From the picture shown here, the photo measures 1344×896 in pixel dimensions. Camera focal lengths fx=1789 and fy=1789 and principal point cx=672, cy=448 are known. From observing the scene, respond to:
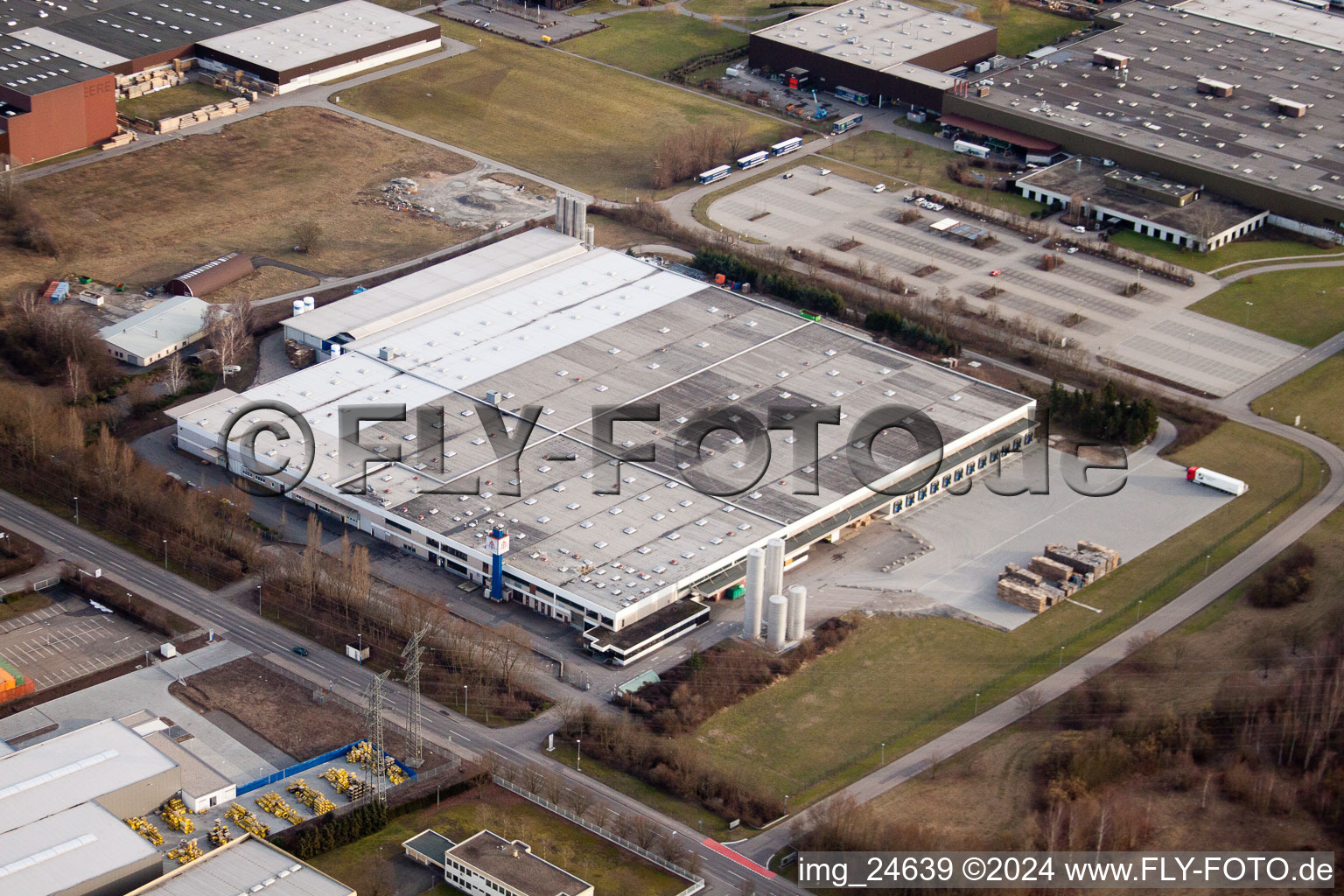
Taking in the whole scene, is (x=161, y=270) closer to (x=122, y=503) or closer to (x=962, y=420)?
(x=122, y=503)

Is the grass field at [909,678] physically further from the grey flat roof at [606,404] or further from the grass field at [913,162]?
the grass field at [913,162]

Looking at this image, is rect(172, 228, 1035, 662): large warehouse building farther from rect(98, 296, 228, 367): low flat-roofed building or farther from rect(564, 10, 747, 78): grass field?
rect(564, 10, 747, 78): grass field

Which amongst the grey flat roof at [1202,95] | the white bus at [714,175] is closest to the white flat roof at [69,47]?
the white bus at [714,175]

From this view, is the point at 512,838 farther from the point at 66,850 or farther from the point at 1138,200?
the point at 1138,200

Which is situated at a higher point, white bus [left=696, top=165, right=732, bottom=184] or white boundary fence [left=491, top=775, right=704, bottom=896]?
white bus [left=696, top=165, right=732, bottom=184]

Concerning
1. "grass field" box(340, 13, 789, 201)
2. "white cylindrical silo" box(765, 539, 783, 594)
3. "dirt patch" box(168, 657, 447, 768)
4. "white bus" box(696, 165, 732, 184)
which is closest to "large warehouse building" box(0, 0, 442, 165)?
"grass field" box(340, 13, 789, 201)

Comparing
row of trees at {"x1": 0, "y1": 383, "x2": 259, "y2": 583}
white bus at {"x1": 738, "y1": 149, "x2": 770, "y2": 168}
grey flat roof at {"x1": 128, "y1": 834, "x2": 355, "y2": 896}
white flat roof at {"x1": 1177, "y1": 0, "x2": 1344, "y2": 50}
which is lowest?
grey flat roof at {"x1": 128, "y1": 834, "x2": 355, "y2": 896}

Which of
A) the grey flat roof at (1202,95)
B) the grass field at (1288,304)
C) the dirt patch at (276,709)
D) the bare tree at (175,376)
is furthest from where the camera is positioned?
the grey flat roof at (1202,95)
